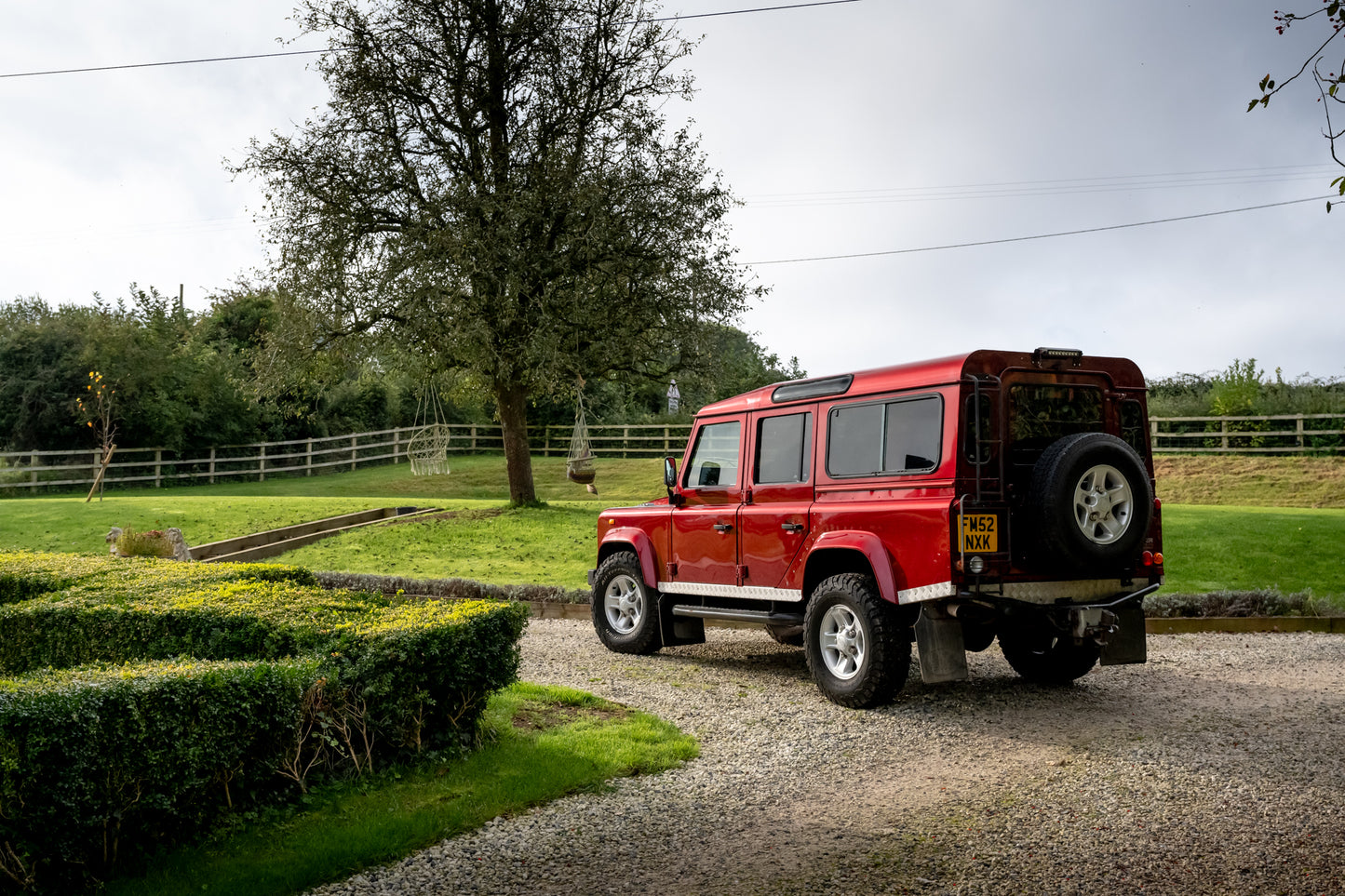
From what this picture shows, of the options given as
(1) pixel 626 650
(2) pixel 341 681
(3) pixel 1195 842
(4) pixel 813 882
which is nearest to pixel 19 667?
(2) pixel 341 681

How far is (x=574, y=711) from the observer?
7.13 metres

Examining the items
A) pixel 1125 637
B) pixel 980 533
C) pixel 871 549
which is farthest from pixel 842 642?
pixel 1125 637

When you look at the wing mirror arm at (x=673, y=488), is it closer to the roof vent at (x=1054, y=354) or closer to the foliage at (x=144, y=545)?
the roof vent at (x=1054, y=354)

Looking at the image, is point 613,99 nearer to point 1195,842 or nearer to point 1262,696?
point 1262,696

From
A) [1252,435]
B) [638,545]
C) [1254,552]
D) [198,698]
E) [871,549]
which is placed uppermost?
[1252,435]

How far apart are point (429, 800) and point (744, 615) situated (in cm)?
366

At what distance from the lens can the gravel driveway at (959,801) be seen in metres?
4.30

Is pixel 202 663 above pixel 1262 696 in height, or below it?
above

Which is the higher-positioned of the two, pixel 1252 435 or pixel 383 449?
pixel 1252 435

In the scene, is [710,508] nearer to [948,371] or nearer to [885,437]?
[885,437]

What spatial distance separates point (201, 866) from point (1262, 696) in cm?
702

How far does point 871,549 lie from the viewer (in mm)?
7109

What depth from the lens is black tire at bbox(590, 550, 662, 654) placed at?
9.55 metres

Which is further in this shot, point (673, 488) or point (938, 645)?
point (673, 488)
